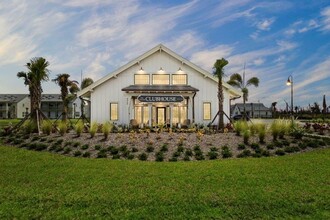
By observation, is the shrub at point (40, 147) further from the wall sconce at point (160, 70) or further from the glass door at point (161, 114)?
the wall sconce at point (160, 70)

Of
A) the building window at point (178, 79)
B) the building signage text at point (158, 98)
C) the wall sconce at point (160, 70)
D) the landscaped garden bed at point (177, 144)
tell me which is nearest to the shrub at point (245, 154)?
the landscaped garden bed at point (177, 144)

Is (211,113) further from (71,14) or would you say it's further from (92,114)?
(71,14)

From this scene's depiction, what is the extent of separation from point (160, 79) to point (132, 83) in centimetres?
254

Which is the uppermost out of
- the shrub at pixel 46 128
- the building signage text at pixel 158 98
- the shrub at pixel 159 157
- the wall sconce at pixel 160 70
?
the wall sconce at pixel 160 70

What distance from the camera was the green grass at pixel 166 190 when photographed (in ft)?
22.5

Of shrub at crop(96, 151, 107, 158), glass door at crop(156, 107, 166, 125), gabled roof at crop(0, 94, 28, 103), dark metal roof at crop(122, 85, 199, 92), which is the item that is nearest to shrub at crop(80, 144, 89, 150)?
shrub at crop(96, 151, 107, 158)

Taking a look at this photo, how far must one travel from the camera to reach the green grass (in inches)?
270

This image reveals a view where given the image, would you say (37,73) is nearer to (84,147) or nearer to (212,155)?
(84,147)

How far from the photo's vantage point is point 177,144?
1590 cm

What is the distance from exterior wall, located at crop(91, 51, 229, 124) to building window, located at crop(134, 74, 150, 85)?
14.0 inches

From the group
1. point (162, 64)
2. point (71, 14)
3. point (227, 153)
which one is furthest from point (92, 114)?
point (227, 153)

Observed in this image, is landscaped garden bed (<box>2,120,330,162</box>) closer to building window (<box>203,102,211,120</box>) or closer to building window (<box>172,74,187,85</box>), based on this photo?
building window (<box>203,102,211,120</box>)

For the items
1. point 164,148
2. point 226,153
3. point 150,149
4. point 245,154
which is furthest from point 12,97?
point 245,154

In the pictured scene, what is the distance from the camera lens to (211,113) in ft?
86.1
